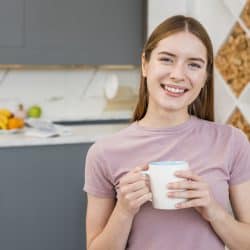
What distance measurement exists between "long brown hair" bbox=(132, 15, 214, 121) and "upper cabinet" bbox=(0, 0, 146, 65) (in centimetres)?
150

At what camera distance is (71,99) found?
119 inches

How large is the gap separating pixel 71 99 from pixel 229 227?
2054mm

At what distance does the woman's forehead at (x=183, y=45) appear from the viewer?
1.10 metres

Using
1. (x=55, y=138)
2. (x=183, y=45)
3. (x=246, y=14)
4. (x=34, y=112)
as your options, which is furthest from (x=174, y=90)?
(x=34, y=112)

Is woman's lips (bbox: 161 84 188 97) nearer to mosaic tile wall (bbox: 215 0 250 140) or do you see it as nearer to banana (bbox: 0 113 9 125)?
mosaic tile wall (bbox: 215 0 250 140)

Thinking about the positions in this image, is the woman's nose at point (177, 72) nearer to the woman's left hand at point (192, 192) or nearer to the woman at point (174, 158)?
the woman at point (174, 158)

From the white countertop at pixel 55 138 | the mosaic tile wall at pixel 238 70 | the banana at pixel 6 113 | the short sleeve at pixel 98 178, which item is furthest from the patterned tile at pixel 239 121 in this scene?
the banana at pixel 6 113

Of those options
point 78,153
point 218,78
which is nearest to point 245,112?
point 218,78

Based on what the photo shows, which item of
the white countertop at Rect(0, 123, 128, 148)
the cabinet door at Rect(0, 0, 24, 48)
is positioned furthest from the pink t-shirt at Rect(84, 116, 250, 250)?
the cabinet door at Rect(0, 0, 24, 48)

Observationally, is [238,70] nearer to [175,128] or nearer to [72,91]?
[175,128]

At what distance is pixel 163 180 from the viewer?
96cm

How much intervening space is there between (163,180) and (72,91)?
2.12 m

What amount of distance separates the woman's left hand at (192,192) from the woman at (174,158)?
3 centimetres

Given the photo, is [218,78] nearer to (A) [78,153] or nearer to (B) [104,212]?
(A) [78,153]
